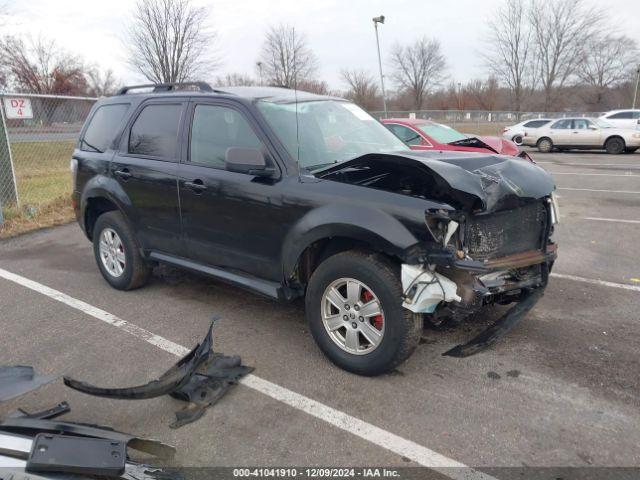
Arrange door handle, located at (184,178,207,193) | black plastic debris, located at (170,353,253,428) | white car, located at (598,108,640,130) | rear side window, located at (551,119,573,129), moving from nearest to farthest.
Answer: black plastic debris, located at (170,353,253,428) < door handle, located at (184,178,207,193) < rear side window, located at (551,119,573,129) < white car, located at (598,108,640,130)

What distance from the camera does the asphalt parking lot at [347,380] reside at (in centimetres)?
270

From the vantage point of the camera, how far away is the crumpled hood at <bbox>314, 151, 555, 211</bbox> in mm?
3109

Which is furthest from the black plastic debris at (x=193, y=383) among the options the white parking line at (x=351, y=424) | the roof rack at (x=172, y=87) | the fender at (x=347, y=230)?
the roof rack at (x=172, y=87)

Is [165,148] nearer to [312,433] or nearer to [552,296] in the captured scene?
[312,433]

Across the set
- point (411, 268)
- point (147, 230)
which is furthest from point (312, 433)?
point (147, 230)

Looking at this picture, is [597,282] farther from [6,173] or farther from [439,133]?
[6,173]

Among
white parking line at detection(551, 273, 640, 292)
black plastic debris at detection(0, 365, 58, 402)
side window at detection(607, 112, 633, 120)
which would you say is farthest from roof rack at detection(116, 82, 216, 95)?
side window at detection(607, 112, 633, 120)

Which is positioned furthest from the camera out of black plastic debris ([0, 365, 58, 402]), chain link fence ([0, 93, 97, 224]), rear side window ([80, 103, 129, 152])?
chain link fence ([0, 93, 97, 224])

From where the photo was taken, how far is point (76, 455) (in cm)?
195

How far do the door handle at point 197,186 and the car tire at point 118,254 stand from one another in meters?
1.14

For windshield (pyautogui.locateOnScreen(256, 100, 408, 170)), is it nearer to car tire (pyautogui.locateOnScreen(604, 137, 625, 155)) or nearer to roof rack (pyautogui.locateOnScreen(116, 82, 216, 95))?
roof rack (pyautogui.locateOnScreen(116, 82, 216, 95))

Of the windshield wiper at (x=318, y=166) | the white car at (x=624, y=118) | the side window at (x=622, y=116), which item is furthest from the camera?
the side window at (x=622, y=116)

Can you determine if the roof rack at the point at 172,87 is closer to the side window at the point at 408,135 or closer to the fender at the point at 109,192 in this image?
the fender at the point at 109,192

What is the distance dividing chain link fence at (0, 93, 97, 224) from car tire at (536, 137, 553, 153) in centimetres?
1783
